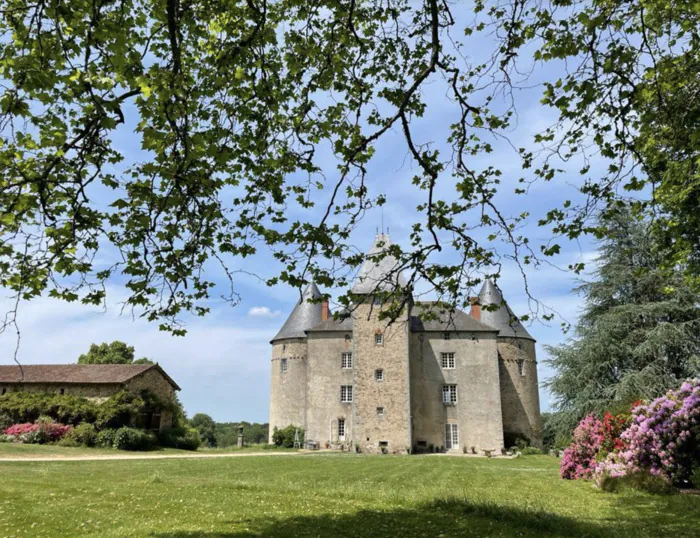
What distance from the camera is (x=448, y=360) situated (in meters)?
A: 33.7

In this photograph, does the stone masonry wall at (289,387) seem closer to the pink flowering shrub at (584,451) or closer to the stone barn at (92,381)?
the stone barn at (92,381)

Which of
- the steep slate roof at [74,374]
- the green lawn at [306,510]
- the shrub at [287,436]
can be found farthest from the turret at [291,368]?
the green lawn at [306,510]

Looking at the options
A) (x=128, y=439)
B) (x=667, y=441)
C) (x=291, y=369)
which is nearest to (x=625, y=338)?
(x=667, y=441)

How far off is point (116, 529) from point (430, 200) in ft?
19.1

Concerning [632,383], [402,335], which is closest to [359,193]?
[632,383]

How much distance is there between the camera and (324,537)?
596 centimetres

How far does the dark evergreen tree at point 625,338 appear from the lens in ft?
64.9

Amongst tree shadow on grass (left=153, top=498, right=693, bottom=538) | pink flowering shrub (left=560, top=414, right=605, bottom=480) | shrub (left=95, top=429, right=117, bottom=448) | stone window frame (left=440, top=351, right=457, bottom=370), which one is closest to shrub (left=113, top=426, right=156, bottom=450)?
shrub (left=95, top=429, right=117, bottom=448)

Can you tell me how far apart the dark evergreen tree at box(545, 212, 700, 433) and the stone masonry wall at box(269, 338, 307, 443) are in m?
17.4

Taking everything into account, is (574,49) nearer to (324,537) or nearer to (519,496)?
(324,537)

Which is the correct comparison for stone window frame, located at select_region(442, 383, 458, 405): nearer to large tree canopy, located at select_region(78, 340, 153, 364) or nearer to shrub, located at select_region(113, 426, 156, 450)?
shrub, located at select_region(113, 426, 156, 450)

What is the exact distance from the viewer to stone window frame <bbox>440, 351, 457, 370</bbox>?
3356 cm

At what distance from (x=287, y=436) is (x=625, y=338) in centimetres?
2162

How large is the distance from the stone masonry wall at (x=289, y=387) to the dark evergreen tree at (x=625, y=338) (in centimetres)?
1735
